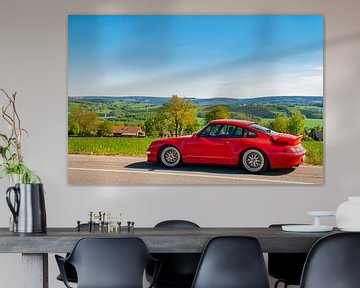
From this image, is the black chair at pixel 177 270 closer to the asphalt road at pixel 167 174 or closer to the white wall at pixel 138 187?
the white wall at pixel 138 187

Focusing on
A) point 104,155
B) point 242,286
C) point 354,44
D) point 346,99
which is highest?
point 354,44

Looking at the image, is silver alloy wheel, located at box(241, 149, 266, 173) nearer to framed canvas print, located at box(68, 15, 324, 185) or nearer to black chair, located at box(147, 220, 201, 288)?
framed canvas print, located at box(68, 15, 324, 185)

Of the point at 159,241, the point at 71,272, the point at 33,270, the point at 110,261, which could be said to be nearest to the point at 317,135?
the point at 71,272

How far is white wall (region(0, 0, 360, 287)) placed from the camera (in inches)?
236

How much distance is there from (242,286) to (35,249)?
1.05 meters

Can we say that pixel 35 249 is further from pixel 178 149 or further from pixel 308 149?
pixel 308 149

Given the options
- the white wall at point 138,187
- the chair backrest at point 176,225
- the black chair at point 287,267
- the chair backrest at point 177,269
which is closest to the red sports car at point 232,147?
the white wall at point 138,187

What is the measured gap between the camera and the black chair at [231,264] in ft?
12.5

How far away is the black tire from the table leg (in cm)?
253

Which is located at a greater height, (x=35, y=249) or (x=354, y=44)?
(x=354, y=44)

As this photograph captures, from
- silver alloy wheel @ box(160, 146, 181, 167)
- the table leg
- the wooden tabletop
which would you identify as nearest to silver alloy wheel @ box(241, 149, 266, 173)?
silver alloy wheel @ box(160, 146, 181, 167)

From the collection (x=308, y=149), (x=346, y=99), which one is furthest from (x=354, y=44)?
(x=308, y=149)

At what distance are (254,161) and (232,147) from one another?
0.68ft

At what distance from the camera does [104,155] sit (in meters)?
6.07
